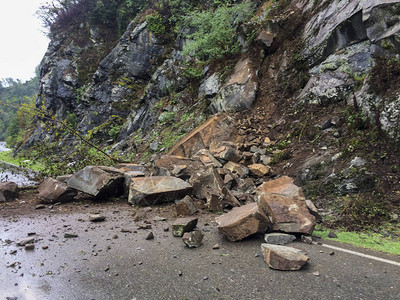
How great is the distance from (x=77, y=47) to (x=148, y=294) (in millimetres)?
26410

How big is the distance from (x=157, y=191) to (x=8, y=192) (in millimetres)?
4500

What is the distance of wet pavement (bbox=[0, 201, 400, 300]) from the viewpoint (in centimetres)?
265

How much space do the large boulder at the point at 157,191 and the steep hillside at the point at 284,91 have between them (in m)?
2.50

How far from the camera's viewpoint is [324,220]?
455 centimetres

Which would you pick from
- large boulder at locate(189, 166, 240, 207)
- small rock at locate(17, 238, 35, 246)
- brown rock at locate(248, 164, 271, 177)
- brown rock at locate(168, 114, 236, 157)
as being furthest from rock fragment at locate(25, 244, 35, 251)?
brown rock at locate(168, 114, 236, 157)

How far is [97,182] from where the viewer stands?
6715mm

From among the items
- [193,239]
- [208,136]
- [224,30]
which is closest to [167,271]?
[193,239]

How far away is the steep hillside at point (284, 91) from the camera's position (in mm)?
5145

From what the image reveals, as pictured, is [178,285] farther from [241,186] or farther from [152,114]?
[152,114]

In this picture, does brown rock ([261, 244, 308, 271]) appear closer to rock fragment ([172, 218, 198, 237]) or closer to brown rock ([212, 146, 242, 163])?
rock fragment ([172, 218, 198, 237])

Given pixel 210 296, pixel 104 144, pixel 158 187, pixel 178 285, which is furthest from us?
pixel 104 144

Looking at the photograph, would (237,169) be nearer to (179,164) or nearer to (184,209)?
(179,164)

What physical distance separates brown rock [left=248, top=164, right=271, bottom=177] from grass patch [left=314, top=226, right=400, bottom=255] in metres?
2.56

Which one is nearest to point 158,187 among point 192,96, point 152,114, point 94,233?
point 94,233
